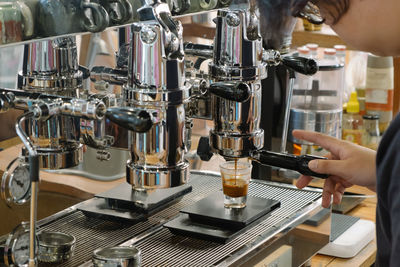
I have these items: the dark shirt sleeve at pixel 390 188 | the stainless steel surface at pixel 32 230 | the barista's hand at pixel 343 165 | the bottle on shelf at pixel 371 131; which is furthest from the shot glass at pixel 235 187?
the bottle on shelf at pixel 371 131

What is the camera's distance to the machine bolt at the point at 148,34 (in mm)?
1038

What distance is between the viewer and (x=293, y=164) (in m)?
1.30

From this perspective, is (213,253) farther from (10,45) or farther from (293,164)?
(10,45)

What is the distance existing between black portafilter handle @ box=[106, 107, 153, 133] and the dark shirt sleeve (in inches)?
11.7

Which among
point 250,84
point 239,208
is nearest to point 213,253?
point 239,208

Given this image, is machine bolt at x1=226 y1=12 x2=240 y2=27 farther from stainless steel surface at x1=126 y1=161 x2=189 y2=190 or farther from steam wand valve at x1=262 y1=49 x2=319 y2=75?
stainless steel surface at x1=126 y1=161 x2=189 y2=190

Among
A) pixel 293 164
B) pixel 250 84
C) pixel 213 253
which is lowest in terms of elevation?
pixel 213 253

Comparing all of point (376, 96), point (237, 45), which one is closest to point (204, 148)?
point (237, 45)

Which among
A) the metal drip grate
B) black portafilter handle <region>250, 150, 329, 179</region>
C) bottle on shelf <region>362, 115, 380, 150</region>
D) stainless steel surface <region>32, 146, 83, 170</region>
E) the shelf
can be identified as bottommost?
bottle on shelf <region>362, 115, 380, 150</region>

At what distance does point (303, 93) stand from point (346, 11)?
1513 millimetres

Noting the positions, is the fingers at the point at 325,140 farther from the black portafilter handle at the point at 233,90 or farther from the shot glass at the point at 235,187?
the black portafilter handle at the point at 233,90

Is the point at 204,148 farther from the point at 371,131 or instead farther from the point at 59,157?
the point at 371,131

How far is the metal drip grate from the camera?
1149mm

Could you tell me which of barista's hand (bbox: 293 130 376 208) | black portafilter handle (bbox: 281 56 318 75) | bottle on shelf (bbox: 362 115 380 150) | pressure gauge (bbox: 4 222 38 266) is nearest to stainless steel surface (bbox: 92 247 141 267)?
pressure gauge (bbox: 4 222 38 266)
